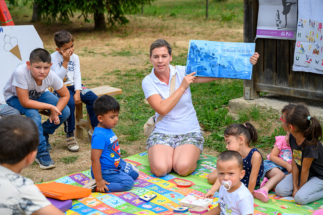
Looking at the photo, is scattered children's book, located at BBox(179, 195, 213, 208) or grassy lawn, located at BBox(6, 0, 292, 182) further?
grassy lawn, located at BBox(6, 0, 292, 182)

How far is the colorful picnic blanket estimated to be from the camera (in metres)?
3.28

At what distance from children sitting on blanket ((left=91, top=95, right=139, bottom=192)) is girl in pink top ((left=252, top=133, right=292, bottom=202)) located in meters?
1.41

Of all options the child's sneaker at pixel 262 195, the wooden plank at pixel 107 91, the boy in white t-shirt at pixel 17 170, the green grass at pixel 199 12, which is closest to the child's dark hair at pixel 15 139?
the boy in white t-shirt at pixel 17 170

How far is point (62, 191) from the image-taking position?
336cm

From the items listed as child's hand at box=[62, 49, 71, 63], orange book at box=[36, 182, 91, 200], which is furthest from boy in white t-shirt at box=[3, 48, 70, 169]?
orange book at box=[36, 182, 91, 200]

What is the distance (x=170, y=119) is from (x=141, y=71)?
5360 millimetres

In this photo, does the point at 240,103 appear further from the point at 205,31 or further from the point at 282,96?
the point at 205,31

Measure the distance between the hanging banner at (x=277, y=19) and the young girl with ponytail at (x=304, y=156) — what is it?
101 inches

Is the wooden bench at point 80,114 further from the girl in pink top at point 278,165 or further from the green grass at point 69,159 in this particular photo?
the girl in pink top at point 278,165

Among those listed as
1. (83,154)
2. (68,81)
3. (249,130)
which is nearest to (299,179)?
(249,130)

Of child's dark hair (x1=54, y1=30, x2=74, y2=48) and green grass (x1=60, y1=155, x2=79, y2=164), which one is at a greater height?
child's dark hair (x1=54, y1=30, x2=74, y2=48)

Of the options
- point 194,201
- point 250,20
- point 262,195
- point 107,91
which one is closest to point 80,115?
point 107,91

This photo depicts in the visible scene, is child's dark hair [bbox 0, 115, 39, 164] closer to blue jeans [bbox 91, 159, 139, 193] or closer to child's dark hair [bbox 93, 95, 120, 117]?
child's dark hair [bbox 93, 95, 120, 117]

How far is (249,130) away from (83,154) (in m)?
2.47
